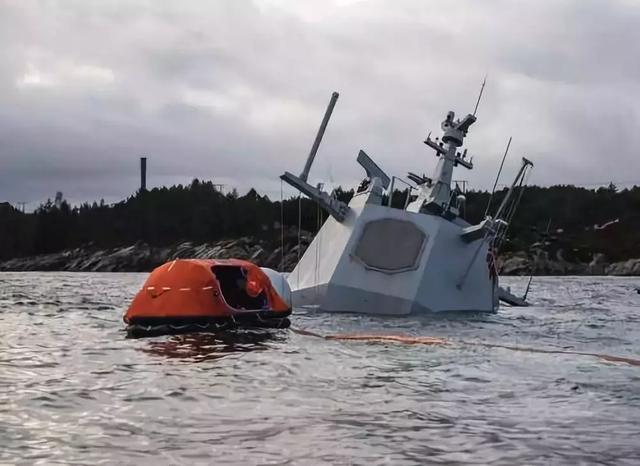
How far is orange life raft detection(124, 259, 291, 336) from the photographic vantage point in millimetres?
20875

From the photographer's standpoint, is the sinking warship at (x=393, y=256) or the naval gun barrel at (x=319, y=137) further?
the naval gun barrel at (x=319, y=137)

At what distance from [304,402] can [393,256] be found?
1641 centimetres

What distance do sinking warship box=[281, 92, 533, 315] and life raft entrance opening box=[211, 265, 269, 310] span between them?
175 inches

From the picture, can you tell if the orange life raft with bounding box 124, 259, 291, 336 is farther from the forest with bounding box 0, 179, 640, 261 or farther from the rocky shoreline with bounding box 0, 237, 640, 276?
the forest with bounding box 0, 179, 640, 261

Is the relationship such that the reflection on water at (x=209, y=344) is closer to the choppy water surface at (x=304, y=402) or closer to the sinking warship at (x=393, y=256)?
the choppy water surface at (x=304, y=402)

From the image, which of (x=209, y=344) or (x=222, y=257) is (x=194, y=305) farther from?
(x=222, y=257)

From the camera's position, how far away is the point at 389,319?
25531 millimetres

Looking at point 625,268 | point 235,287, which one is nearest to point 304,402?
point 235,287

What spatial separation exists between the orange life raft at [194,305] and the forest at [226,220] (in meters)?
87.6

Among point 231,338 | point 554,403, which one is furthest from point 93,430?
point 231,338

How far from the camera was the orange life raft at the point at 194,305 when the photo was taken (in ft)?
68.5

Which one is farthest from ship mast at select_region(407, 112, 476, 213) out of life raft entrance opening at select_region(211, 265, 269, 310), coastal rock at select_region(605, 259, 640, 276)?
coastal rock at select_region(605, 259, 640, 276)

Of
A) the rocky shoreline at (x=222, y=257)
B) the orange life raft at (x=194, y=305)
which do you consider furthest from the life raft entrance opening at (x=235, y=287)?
the rocky shoreline at (x=222, y=257)

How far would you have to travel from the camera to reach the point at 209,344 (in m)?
18.4
